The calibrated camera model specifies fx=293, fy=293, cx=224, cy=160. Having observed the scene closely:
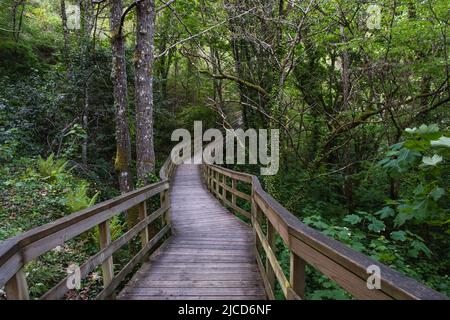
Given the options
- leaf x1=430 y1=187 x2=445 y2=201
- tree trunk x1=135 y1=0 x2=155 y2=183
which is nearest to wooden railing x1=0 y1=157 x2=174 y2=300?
leaf x1=430 y1=187 x2=445 y2=201

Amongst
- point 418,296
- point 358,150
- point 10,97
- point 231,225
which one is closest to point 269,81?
point 358,150

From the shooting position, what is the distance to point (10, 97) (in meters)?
10.2

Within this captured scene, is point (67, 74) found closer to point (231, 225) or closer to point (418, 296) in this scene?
point (231, 225)

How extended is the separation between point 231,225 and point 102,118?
367 inches

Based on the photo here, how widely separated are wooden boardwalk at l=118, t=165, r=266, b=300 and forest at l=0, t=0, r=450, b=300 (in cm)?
68

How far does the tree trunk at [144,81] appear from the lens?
680 cm

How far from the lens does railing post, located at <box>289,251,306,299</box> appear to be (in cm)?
197

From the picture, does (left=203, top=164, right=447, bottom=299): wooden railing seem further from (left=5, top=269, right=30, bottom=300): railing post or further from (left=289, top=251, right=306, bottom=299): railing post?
(left=5, top=269, right=30, bottom=300): railing post

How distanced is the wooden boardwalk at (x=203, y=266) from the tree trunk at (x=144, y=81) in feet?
5.51

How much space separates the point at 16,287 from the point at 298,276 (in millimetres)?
1695

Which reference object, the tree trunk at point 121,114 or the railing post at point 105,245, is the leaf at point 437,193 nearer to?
the railing post at point 105,245

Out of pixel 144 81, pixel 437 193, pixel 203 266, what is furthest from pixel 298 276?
pixel 144 81

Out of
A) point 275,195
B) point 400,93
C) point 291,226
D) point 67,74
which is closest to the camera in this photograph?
point 291,226

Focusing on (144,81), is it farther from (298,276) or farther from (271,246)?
(298,276)
